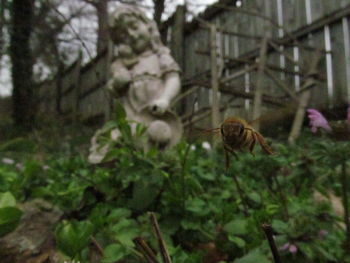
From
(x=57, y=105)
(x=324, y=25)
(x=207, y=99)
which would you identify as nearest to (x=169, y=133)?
(x=207, y=99)

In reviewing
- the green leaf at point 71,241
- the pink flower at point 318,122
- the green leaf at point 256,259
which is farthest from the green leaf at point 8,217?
the pink flower at point 318,122

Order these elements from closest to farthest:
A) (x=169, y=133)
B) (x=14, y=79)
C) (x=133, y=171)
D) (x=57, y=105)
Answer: (x=133, y=171) → (x=14, y=79) → (x=169, y=133) → (x=57, y=105)

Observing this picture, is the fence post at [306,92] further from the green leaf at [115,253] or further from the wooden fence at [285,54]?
the green leaf at [115,253]

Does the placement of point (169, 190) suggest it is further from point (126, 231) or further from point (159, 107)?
point (159, 107)

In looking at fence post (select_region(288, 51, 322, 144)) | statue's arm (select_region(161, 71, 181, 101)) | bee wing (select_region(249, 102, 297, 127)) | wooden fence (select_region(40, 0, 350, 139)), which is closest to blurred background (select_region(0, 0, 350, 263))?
bee wing (select_region(249, 102, 297, 127))

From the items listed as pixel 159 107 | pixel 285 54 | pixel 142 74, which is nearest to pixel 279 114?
pixel 159 107

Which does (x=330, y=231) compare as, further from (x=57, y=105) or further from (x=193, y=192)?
(x=57, y=105)
